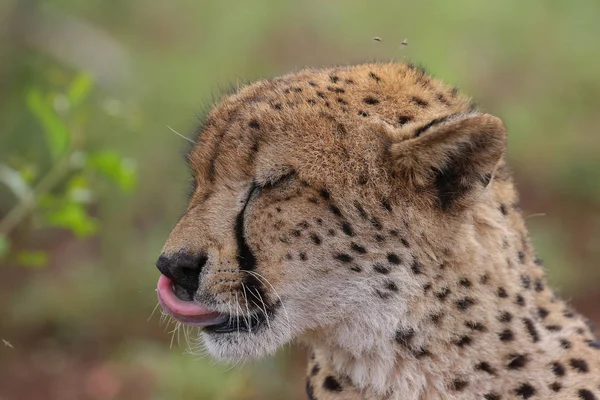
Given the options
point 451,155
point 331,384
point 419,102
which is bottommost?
point 331,384

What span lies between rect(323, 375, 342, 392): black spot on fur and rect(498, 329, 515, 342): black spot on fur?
39 centimetres

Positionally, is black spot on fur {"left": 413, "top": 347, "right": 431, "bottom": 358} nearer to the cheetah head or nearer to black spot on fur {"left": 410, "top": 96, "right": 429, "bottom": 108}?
the cheetah head

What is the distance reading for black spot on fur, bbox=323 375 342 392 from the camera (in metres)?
2.22

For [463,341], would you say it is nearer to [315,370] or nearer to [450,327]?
[450,327]

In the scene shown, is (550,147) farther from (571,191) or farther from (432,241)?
(432,241)

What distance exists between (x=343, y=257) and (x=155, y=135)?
3929 mm

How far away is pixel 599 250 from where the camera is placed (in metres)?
5.60

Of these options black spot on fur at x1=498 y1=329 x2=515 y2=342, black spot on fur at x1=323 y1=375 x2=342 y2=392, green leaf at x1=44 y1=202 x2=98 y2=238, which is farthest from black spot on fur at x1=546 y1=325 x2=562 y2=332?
green leaf at x1=44 y1=202 x2=98 y2=238

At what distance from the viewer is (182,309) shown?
2068 millimetres

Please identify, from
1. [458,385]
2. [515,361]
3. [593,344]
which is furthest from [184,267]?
[593,344]

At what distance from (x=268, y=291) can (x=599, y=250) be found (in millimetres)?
3996

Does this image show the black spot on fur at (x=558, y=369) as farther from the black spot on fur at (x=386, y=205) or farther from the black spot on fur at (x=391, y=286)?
the black spot on fur at (x=386, y=205)

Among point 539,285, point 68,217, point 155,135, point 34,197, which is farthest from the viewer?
point 155,135

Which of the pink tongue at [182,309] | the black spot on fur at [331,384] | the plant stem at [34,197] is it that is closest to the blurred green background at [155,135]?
the plant stem at [34,197]
